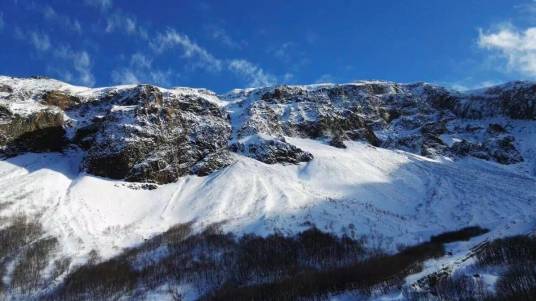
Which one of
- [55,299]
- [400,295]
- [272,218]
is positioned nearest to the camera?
[400,295]

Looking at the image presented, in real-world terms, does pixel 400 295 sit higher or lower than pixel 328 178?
lower

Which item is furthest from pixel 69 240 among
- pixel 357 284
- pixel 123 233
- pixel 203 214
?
pixel 357 284

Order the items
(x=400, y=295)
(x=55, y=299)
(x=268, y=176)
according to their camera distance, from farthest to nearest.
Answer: (x=268, y=176)
(x=55, y=299)
(x=400, y=295)

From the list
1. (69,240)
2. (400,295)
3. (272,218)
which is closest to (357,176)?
(272,218)

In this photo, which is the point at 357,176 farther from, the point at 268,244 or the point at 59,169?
the point at 59,169

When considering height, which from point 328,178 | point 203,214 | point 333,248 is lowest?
point 333,248

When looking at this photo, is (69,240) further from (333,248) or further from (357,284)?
(357,284)

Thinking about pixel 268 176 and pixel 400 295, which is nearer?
pixel 400 295
